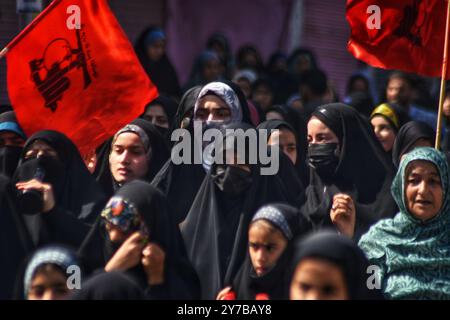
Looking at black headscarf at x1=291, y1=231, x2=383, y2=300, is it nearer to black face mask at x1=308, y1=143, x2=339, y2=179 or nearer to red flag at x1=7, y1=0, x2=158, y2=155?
black face mask at x1=308, y1=143, x2=339, y2=179

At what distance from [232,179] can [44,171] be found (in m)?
0.94

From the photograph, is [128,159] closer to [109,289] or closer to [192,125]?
[192,125]

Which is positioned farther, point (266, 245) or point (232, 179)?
point (232, 179)

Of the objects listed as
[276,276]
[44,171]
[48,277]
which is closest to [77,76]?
[44,171]

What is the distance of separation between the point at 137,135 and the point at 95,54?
0.58 m

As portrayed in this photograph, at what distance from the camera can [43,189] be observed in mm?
6621

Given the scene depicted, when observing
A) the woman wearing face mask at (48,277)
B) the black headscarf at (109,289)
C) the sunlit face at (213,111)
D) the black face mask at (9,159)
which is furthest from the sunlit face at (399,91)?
the black headscarf at (109,289)

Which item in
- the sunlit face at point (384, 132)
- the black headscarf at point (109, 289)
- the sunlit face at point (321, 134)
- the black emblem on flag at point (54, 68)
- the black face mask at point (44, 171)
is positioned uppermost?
the black emblem on flag at point (54, 68)

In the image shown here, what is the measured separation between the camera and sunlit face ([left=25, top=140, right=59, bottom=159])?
6926 mm

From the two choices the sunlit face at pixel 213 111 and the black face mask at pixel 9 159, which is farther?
the sunlit face at pixel 213 111

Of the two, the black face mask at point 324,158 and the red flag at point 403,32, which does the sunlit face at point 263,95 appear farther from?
the black face mask at point 324,158

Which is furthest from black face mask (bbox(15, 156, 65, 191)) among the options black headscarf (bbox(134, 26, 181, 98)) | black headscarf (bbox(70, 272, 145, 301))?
black headscarf (bbox(134, 26, 181, 98))

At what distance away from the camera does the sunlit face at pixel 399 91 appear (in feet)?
33.0
